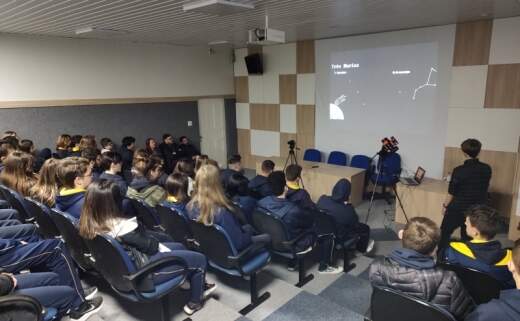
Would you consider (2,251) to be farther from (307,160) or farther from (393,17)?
(307,160)

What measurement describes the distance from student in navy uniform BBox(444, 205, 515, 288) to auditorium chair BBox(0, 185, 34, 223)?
3.63 metres

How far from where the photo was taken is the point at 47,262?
7.98 ft

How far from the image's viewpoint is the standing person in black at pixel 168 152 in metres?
6.93

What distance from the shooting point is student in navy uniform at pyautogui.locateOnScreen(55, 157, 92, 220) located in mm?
2713

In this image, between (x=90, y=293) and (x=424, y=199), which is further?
(x=424, y=199)

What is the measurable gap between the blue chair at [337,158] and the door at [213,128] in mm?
2883

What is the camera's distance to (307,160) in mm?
6926

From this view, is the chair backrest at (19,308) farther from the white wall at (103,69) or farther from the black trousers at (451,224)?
the white wall at (103,69)

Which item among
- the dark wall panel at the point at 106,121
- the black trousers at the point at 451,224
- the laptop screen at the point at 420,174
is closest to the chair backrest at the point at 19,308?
the black trousers at the point at 451,224

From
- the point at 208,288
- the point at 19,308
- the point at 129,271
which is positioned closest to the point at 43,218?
the point at 129,271

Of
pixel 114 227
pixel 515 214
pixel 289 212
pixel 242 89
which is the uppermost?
pixel 242 89

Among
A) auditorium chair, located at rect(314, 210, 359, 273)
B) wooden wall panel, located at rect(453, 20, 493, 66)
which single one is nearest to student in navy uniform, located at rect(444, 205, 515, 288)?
auditorium chair, located at rect(314, 210, 359, 273)

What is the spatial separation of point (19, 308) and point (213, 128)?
680cm

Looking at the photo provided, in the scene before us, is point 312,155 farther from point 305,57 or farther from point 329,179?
point 305,57
